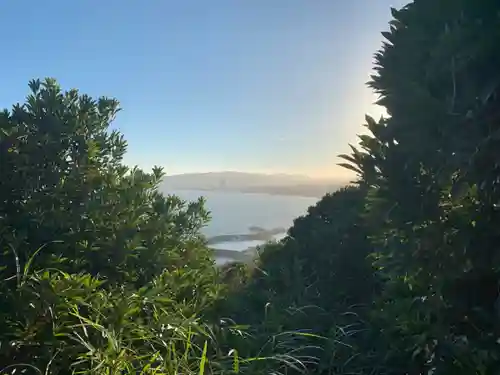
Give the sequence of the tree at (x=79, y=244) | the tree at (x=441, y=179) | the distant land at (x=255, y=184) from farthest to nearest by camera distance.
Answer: the distant land at (x=255, y=184) → the tree at (x=79, y=244) → the tree at (x=441, y=179)

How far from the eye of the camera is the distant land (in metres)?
7.48

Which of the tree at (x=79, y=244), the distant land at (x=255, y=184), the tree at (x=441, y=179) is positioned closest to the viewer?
the tree at (x=441, y=179)

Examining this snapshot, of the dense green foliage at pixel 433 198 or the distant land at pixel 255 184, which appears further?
the distant land at pixel 255 184

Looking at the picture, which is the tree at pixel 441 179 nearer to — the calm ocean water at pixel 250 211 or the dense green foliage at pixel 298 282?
the dense green foliage at pixel 298 282

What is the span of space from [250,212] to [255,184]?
1218 millimetres

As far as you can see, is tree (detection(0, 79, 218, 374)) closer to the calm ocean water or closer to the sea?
the sea

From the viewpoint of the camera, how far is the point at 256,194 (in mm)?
10031

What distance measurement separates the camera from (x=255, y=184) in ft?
34.1

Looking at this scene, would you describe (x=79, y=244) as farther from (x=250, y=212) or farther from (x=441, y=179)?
(x=250, y=212)

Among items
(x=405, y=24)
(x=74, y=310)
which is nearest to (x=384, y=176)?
(x=405, y=24)

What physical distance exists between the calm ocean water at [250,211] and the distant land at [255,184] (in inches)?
6.2

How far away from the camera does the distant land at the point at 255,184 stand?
7.48m

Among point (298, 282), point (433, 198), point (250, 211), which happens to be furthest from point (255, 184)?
point (433, 198)

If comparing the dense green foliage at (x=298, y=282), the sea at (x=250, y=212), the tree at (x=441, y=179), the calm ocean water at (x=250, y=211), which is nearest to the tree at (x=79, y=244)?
the dense green foliage at (x=298, y=282)
